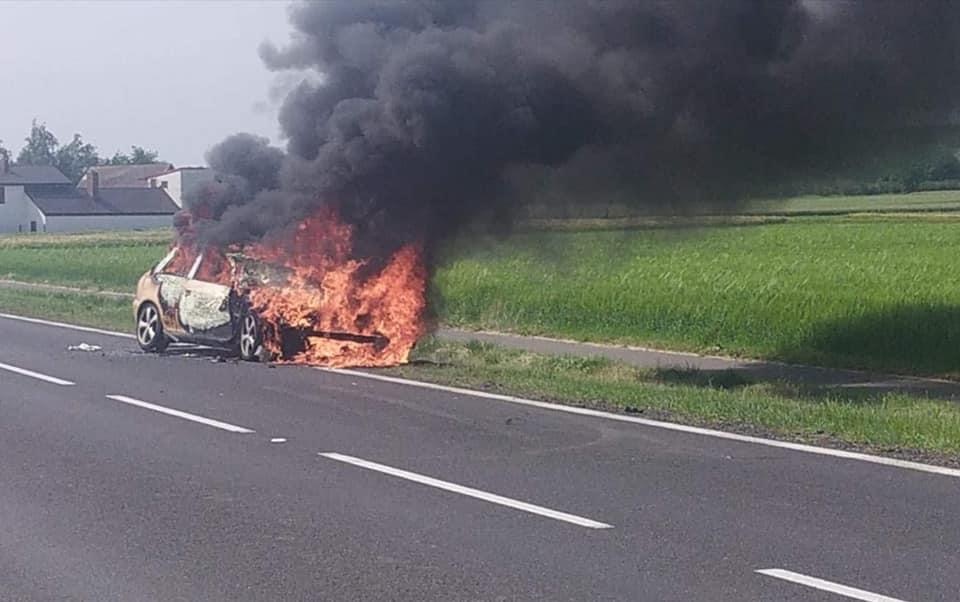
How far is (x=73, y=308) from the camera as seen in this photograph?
101ft

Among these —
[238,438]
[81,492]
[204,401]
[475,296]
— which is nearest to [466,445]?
[238,438]

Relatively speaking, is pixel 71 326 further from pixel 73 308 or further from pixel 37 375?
pixel 37 375

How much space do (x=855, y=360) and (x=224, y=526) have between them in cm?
1107

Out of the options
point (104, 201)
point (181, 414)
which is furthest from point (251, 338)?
point (104, 201)

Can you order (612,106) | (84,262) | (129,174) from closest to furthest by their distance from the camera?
1. (612,106)
2. (84,262)
3. (129,174)

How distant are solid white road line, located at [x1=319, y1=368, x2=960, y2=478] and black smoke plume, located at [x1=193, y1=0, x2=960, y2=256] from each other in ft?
7.65

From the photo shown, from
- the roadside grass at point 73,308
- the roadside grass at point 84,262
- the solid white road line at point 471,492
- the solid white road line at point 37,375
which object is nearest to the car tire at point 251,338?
the solid white road line at point 37,375

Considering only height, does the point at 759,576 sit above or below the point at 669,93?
below

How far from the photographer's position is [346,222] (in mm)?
17438

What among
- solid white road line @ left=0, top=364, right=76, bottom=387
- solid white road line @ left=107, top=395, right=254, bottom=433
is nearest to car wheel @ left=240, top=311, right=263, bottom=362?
solid white road line @ left=0, top=364, right=76, bottom=387

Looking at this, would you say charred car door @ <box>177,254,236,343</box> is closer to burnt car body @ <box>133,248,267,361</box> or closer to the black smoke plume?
burnt car body @ <box>133,248,267,361</box>

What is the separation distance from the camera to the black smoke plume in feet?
52.6

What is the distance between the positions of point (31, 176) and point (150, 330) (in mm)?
105939

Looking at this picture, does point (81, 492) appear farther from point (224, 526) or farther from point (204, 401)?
point (204, 401)
